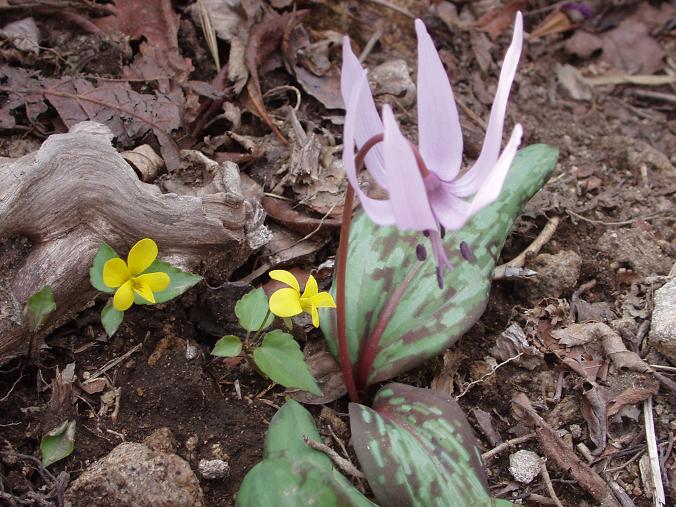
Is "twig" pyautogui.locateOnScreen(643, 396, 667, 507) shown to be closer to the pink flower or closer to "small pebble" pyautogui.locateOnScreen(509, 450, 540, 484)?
"small pebble" pyautogui.locateOnScreen(509, 450, 540, 484)

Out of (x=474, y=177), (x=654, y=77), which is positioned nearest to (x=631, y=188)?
(x=654, y=77)

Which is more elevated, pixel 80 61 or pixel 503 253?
pixel 80 61

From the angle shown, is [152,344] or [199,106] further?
[199,106]

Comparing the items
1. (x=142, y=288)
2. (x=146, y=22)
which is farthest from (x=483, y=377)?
(x=146, y=22)

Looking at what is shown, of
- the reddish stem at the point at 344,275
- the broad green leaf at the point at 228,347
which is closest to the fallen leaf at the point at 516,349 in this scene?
the reddish stem at the point at 344,275

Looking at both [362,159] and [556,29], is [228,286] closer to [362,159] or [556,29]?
[362,159]

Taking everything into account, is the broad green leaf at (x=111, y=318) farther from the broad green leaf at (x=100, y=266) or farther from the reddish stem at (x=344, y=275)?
the reddish stem at (x=344, y=275)
